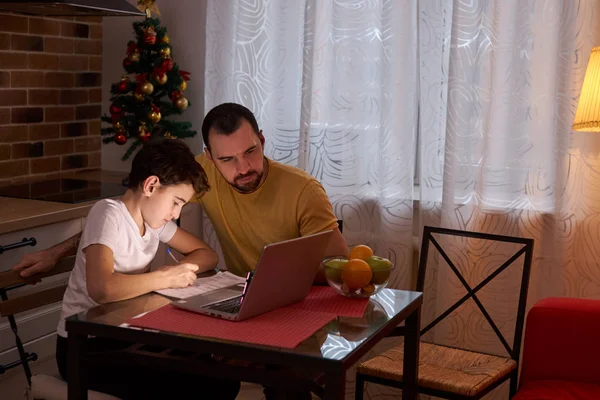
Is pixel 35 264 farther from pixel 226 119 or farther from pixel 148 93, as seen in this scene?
pixel 148 93

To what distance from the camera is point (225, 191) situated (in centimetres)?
262

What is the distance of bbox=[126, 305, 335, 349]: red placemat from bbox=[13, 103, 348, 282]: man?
0.60 metres

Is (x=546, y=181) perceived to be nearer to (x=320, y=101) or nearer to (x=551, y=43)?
(x=551, y=43)

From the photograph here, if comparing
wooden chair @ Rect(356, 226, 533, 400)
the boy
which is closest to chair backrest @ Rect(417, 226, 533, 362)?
wooden chair @ Rect(356, 226, 533, 400)

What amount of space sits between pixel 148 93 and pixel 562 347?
1.92 metres

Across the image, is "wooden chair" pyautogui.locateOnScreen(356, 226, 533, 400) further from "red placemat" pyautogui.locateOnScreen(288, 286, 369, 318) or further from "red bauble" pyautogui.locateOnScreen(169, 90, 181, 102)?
"red bauble" pyautogui.locateOnScreen(169, 90, 181, 102)

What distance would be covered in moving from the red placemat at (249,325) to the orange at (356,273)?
149 mm

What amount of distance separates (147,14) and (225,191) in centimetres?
126

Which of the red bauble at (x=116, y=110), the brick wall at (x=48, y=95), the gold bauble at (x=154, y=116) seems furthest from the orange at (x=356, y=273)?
the brick wall at (x=48, y=95)

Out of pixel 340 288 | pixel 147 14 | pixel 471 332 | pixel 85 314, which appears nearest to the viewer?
pixel 85 314

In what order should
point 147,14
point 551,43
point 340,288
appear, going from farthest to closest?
point 147,14 → point 551,43 → point 340,288

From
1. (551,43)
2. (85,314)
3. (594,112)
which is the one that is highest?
(551,43)

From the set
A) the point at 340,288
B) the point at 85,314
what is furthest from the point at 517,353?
the point at 85,314

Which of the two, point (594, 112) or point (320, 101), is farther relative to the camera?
point (320, 101)
